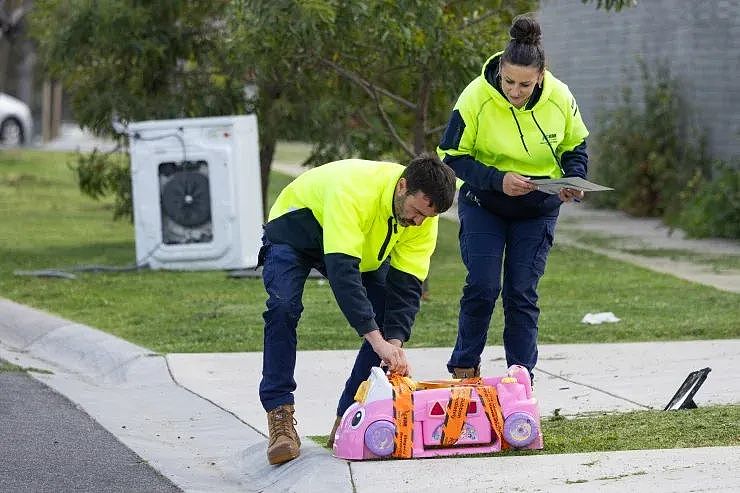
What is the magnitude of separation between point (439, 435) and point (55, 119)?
36.3 meters

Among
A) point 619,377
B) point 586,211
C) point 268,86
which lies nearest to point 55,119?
point 586,211

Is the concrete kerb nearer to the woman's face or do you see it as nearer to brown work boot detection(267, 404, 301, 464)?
brown work boot detection(267, 404, 301, 464)

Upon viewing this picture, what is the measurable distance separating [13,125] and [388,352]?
32.0 meters

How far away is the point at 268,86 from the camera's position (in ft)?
48.2

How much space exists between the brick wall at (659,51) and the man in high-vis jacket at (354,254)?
9.69m

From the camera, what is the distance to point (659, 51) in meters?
18.3

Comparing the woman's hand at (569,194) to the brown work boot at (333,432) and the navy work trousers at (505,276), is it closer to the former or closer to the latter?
the navy work trousers at (505,276)

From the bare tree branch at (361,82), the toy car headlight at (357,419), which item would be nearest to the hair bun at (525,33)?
the toy car headlight at (357,419)

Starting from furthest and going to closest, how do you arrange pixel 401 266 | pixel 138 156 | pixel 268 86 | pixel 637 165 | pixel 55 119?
pixel 55 119 < pixel 637 165 < pixel 268 86 < pixel 138 156 < pixel 401 266

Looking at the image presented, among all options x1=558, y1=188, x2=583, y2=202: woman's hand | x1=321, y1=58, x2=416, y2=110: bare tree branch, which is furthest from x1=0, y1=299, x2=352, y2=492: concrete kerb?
x1=321, y1=58, x2=416, y2=110: bare tree branch

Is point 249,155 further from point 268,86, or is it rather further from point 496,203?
point 496,203

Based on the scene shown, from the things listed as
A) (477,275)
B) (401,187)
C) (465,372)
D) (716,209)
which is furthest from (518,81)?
(716,209)

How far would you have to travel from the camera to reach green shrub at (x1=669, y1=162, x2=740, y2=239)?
15633 millimetres

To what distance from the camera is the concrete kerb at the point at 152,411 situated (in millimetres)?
6184
